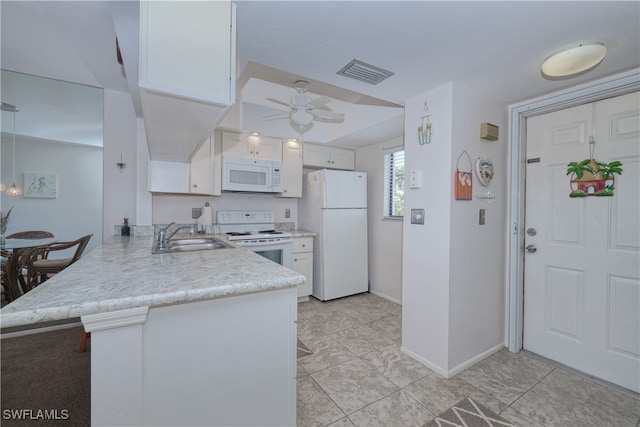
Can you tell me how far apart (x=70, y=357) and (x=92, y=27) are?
2.49m

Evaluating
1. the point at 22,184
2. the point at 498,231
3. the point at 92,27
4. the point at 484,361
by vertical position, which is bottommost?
the point at 484,361

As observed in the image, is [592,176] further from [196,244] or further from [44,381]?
[44,381]

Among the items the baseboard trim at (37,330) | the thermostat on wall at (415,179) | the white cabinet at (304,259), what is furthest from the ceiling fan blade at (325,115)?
the baseboard trim at (37,330)

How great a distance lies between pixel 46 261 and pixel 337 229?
3.08 meters

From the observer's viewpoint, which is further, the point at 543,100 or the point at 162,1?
the point at 543,100

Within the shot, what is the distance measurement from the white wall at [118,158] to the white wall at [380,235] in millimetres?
2988

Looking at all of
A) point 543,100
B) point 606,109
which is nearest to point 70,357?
point 543,100

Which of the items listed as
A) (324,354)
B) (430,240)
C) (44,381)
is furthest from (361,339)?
(44,381)

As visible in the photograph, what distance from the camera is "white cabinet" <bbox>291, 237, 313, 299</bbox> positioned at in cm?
355

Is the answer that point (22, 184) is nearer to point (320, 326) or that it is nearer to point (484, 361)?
point (320, 326)

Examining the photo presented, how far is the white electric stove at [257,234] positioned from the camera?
318 cm

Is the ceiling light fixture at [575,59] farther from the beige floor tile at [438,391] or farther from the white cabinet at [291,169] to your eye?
the white cabinet at [291,169]

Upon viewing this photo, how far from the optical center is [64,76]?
2502 mm

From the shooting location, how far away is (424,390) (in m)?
1.88
